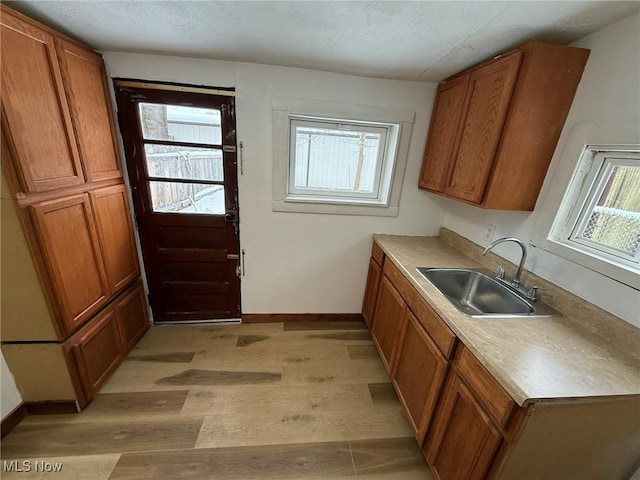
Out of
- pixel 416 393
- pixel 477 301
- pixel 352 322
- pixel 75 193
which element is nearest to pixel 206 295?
pixel 75 193

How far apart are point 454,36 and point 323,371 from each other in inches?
88.4

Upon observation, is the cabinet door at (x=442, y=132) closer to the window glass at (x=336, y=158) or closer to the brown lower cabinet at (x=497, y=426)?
the window glass at (x=336, y=158)

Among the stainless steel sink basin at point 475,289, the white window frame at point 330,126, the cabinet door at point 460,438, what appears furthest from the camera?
the white window frame at point 330,126

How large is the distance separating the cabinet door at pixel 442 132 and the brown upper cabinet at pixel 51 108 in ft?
7.57

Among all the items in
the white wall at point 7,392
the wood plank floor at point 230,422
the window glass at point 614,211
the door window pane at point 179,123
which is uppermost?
the door window pane at point 179,123

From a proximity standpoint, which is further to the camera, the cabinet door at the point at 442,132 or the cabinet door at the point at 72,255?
the cabinet door at the point at 442,132

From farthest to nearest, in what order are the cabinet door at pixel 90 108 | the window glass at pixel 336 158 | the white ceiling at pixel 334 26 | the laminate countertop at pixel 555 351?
the window glass at pixel 336 158
the cabinet door at pixel 90 108
the white ceiling at pixel 334 26
the laminate countertop at pixel 555 351

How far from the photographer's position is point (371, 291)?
231cm

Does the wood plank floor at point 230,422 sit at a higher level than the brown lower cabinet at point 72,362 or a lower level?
lower

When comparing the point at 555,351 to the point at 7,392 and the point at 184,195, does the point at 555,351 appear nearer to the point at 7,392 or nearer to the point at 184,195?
the point at 184,195

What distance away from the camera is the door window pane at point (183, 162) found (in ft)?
6.34

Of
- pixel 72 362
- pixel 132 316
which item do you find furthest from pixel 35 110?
pixel 132 316

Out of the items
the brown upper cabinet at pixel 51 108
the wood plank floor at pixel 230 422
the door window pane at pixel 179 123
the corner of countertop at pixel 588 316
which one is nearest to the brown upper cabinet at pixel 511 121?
the corner of countertop at pixel 588 316

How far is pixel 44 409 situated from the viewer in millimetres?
1516
